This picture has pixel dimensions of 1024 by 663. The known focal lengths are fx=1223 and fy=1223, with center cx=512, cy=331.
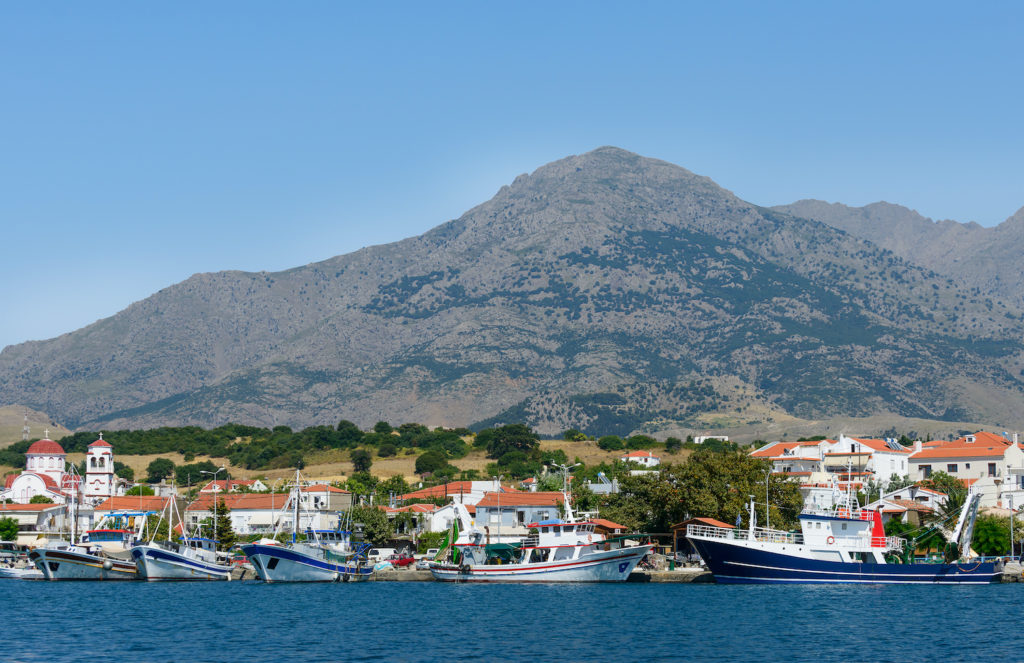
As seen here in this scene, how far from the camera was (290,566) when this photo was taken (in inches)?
4353

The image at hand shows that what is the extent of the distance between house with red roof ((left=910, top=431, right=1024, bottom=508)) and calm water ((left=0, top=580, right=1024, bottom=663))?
1945 inches

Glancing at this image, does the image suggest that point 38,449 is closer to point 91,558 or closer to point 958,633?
point 91,558

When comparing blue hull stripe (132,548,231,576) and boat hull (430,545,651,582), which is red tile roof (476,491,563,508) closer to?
boat hull (430,545,651,582)

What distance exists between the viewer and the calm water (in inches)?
2435

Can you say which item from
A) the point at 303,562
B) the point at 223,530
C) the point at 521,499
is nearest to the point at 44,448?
the point at 223,530

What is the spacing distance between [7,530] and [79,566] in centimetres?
3982

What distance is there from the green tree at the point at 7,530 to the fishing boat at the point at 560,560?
66906 millimetres

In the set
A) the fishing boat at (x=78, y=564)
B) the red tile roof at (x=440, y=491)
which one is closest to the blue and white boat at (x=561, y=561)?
the fishing boat at (x=78, y=564)

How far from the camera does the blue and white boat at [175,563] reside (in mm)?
113250

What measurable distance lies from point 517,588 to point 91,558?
42.8 meters

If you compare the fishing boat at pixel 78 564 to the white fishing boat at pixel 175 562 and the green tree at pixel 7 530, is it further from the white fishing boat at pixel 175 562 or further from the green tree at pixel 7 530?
the green tree at pixel 7 530

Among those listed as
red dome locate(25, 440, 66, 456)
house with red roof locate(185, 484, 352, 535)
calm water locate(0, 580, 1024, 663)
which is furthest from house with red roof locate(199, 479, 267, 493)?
calm water locate(0, 580, 1024, 663)

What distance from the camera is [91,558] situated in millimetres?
115812

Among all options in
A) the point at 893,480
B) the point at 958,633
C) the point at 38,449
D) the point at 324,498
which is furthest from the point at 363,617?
the point at 38,449
